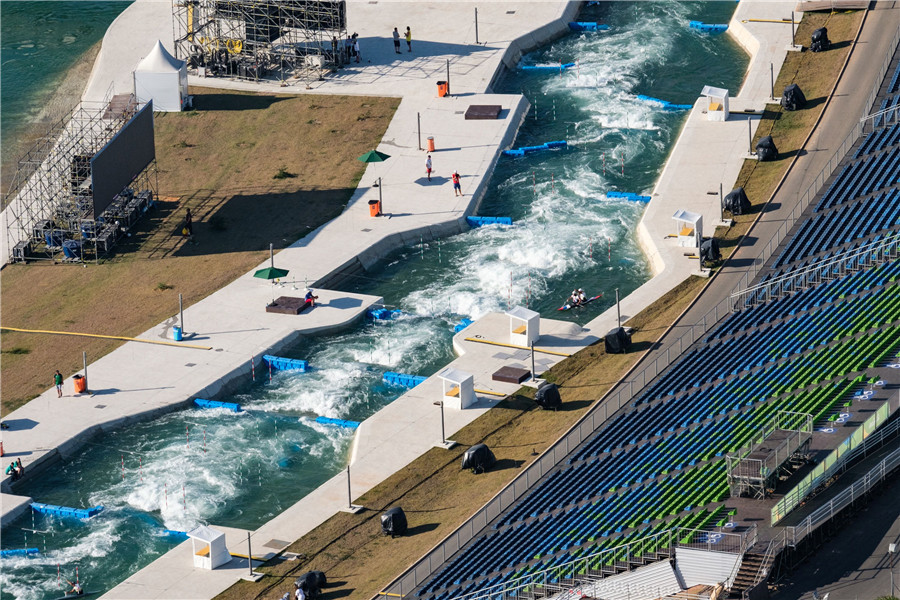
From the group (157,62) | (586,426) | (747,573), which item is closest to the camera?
(747,573)

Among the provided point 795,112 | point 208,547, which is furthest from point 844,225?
point 208,547

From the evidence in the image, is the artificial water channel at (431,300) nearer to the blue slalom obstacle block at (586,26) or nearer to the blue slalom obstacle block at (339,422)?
the blue slalom obstacle block at (339,422)

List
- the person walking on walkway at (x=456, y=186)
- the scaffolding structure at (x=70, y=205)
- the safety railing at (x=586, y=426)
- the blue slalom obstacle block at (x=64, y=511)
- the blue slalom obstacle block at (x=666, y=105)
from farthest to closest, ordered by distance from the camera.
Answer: the blue slalom obstacle block at (x=666, y=105), the person walking on walkway at (x=456, y=186), the scaffolding structure at (x=70, y=205), the blue slalom obstacle block at (x=64, y=511), the safety railing at (x=586, y=426)

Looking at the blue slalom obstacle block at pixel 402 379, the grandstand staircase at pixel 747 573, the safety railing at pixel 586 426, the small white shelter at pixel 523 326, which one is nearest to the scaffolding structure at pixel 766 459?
the grandstand staircase at pixel 747 573

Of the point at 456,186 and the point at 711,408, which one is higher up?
the point at 456,186

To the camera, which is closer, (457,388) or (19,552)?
(19,552)

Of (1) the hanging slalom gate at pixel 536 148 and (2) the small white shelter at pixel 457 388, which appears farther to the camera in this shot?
(1) the hanging slalom gate at pixel 536 148

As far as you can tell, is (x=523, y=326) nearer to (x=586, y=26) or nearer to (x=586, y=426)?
(x=586, y=426)

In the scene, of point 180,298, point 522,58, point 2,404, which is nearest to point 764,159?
point 522,58
